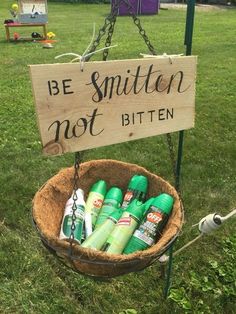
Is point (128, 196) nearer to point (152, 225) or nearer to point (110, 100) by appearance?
point (152, 225)

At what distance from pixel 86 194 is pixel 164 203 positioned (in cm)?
46

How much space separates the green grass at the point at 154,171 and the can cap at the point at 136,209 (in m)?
0.63

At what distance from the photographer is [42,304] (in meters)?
2.12

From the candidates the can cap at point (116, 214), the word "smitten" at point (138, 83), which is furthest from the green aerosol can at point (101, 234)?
the word "smitten" at point (138, 83)

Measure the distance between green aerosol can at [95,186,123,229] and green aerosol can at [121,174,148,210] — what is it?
0.12ft

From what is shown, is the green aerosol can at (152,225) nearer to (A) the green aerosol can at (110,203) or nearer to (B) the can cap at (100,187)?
(A) the green aerosol can at (110,203)

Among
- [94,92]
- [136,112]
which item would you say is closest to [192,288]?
[136,112]

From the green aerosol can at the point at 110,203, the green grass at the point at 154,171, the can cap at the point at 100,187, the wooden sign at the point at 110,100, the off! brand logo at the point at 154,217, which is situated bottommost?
the green grass at the point at 154,171

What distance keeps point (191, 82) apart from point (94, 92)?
0.43m

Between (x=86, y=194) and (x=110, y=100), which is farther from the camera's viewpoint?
(x=86, y=194)

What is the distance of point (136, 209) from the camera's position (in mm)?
1774

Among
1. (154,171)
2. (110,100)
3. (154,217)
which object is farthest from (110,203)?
(154,171)

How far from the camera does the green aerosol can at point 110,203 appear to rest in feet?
5.94

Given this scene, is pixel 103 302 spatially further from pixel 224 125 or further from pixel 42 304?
pixel 224 125
